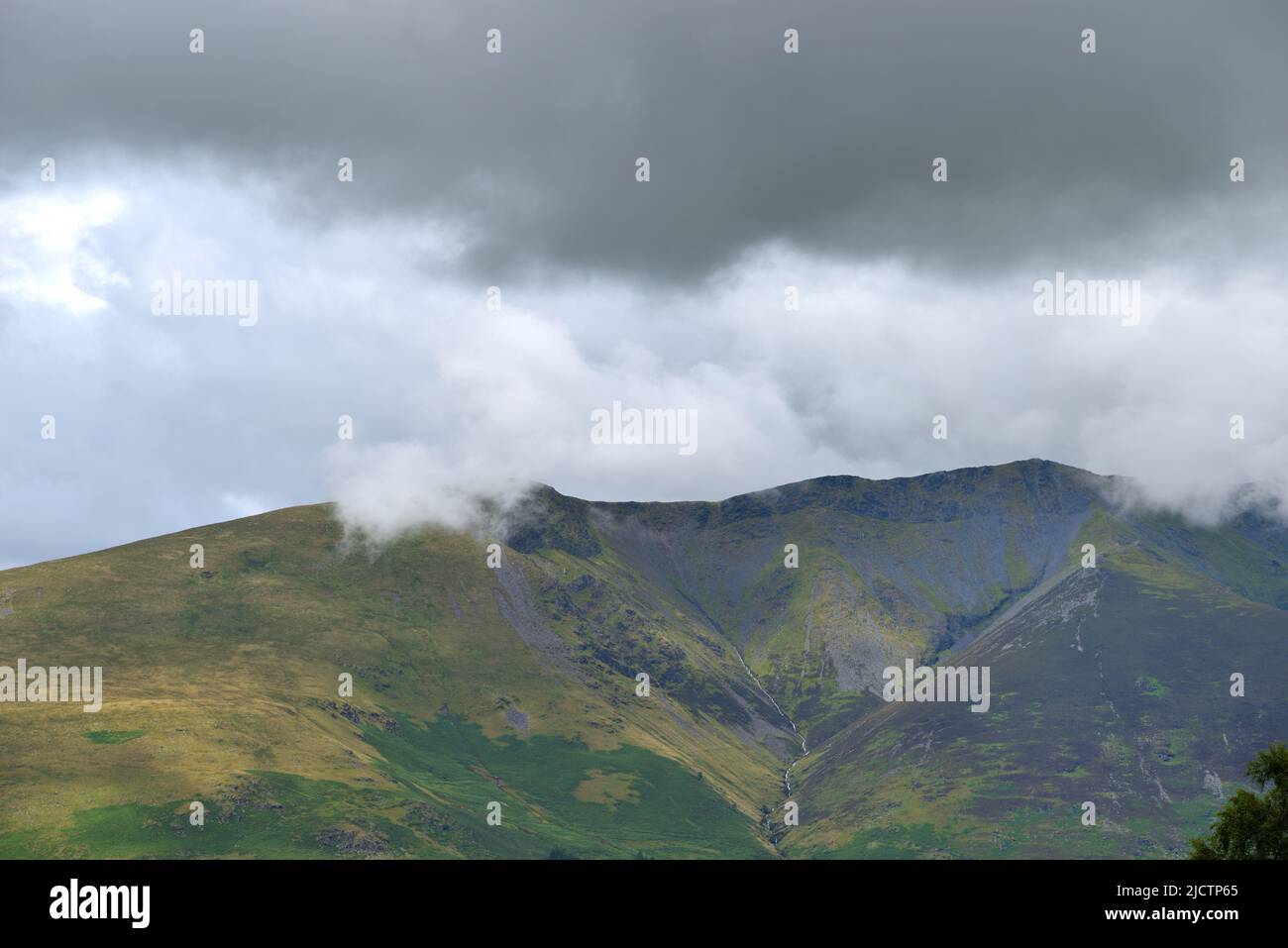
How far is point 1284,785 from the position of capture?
9762 centimetres
